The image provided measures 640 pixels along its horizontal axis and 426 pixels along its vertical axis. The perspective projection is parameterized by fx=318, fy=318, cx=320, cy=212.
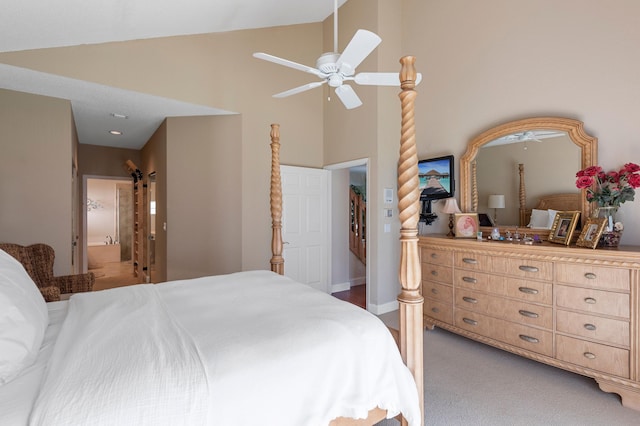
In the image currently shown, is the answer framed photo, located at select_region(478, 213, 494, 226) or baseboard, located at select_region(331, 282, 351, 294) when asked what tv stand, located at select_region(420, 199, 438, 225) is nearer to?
framed photo, located at select_region(478, 213, 494, 226)

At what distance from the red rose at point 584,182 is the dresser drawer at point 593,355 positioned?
120 cm

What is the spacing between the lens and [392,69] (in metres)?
4.34

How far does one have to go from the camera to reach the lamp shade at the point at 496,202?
3367 mm

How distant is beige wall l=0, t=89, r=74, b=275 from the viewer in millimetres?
3375

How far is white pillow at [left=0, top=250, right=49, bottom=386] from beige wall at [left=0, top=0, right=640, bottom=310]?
257 cm

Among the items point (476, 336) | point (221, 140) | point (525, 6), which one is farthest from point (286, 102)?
point (476, 336)

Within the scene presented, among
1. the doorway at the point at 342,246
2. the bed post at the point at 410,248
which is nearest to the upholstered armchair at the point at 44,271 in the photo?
the bed post at the point at 410,248

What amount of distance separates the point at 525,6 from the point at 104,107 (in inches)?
189

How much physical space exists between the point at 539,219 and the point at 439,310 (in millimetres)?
1316

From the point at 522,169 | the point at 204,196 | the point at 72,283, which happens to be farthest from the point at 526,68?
the point at 72,283

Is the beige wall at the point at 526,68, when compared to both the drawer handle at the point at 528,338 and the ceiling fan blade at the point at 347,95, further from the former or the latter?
the ceiling fan blade at the point at 347,95

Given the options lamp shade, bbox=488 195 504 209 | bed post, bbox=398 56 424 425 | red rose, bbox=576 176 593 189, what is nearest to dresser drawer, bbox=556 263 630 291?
red rose, bbox=576 176 593 189

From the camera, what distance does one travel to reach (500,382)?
8.07ft

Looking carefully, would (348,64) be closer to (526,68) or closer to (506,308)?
(526,68)
